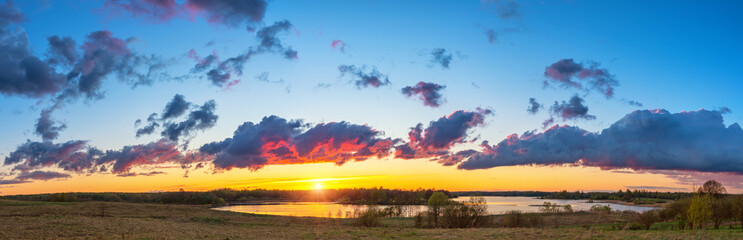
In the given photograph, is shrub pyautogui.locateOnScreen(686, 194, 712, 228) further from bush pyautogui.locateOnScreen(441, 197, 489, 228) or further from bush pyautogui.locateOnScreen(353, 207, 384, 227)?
bush pyautogui.locateOnScreen(353, 207, 384, 227)

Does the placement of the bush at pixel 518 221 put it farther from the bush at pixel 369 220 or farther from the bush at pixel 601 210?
the bush at pixel 601 210

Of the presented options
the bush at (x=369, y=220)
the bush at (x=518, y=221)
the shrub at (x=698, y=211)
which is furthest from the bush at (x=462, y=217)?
the shrub at (x=698, y=211)

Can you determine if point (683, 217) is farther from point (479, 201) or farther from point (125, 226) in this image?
point (125, 226)

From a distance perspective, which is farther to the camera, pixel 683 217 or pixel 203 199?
pixel 203 199

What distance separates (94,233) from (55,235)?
3255mm

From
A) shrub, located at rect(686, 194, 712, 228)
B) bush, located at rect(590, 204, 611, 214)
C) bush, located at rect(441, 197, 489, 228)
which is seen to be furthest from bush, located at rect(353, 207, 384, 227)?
bush, located at rect(590, 204, 611, 214)

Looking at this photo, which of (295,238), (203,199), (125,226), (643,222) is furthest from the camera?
(203,199)

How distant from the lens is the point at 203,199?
190500mm

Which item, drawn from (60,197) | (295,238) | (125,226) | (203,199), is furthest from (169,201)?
(295,238)

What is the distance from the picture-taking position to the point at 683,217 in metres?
55.0

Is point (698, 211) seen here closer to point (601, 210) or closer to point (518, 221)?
point (518, 221)

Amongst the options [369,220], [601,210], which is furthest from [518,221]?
[601,210]

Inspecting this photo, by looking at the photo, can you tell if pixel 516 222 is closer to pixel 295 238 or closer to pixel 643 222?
pixel 643 222

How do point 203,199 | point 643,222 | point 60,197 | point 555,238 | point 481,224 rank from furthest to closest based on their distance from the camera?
point 203,199 < point 60,197 < point 481,224 < point 643,222 < point 555,238
